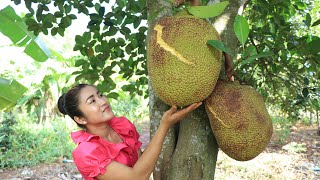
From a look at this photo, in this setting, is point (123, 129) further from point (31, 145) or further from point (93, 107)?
point (31, 145)

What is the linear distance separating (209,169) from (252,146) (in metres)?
0.15

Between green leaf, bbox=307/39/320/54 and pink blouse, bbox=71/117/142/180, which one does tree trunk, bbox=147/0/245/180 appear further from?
green leaf, bbox=307/39/320/54

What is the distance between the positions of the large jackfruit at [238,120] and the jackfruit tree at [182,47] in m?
0.07

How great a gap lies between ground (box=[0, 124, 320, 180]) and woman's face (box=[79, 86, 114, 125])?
96.2 inches

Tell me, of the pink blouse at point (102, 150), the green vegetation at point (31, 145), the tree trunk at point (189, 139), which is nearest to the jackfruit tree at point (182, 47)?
the tree trunk at point (189, 139)

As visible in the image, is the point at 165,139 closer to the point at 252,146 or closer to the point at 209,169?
the point at 209,169

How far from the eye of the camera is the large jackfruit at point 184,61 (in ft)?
3.54

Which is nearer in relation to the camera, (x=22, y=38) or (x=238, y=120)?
(x=238, y=120)

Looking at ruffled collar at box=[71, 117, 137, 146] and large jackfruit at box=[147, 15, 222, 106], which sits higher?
large jackfruit at box=[147, 15, 222, 106]

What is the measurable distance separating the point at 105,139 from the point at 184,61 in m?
0.55

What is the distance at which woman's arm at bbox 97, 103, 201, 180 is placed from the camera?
45.6 inches

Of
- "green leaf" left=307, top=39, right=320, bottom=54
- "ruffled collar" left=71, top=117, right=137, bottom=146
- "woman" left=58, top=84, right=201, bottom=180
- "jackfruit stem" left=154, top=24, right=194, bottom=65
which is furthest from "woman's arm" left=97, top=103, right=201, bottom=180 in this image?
"green leaf" left=307, top=39, right=320, bottom=54

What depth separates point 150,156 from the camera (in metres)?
1.20

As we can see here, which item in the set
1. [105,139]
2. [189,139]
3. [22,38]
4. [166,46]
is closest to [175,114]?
[189,139]
